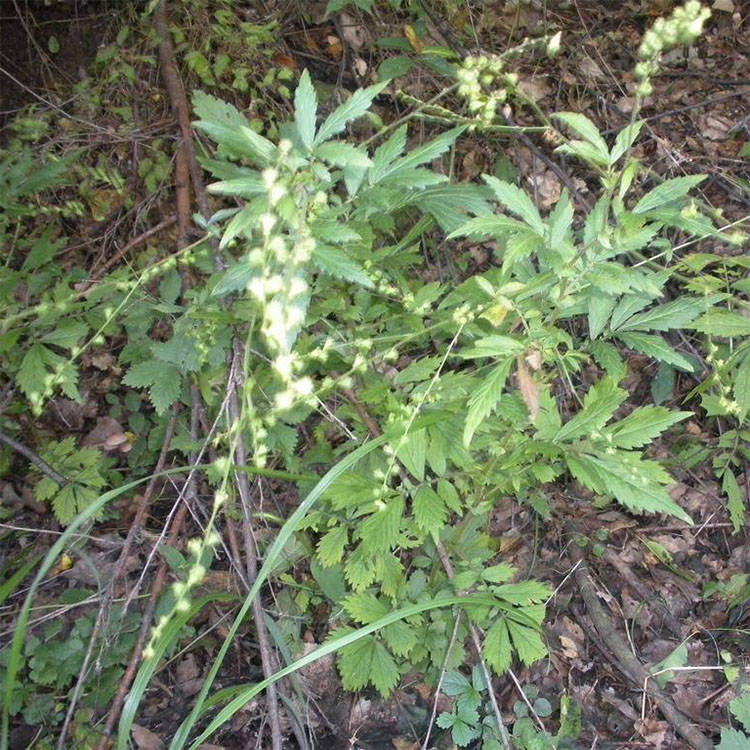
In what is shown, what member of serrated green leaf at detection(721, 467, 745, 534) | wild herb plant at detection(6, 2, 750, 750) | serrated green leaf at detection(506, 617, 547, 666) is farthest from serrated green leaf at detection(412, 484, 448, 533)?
serrated green leaf at detection(721, 467, 745, 534)

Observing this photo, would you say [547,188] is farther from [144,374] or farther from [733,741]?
[733,741]

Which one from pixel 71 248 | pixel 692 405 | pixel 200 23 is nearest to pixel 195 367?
pixel 71 248

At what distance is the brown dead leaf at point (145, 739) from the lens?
2.18 metres

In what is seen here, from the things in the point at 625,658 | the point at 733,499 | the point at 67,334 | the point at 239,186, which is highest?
the point at 239,186

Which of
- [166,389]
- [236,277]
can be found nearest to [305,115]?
[236,277]

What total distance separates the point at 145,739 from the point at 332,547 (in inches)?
34.3

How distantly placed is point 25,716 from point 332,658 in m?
0.98

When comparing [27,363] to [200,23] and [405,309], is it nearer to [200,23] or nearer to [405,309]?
[405,309]

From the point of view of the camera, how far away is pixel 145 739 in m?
2.20

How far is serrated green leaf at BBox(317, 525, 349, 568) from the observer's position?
213cm

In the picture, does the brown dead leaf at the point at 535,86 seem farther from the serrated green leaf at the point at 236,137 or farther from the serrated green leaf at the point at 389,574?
the serrated green leaf at the point at 389,574

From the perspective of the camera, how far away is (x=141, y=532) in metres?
2.38

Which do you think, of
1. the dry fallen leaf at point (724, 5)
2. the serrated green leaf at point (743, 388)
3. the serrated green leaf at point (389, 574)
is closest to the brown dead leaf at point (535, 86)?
the dry fallen leaf at point (724, 5)

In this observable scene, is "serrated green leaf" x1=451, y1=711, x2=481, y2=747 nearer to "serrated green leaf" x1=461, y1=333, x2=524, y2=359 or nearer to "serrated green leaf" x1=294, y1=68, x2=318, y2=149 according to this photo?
"serrated green leaf" x1=461, y1=333, x2=524, y2=359
